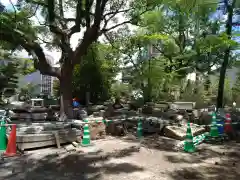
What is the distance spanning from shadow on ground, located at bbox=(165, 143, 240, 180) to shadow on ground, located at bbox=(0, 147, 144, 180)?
3.31 feet

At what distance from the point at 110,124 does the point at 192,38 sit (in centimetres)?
1504

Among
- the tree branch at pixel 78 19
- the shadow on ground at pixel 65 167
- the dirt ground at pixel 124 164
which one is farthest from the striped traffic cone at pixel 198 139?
the tree branch at pixel 78 19

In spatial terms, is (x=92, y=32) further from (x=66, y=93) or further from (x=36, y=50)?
(x=66, y=93)

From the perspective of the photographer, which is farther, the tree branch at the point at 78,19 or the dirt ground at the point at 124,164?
the tree branch at the point at 78,19

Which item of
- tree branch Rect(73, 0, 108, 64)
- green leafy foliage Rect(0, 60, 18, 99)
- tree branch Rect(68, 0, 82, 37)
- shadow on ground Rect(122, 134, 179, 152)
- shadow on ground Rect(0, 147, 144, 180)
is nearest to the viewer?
shadow on ground Rect(0, 147, 144, 180)

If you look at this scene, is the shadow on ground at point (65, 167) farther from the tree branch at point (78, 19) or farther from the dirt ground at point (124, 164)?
the tree branch at point (78, 19)

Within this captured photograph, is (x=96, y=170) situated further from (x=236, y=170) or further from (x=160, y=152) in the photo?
(x=236, y=170)

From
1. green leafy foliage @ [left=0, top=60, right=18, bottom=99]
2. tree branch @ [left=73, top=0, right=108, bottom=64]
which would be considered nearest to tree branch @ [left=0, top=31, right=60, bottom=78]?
tree branch @ [left=73, top=0, right=108, bottom=64]

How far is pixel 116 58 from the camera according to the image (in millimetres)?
19188

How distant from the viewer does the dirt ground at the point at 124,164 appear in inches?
183

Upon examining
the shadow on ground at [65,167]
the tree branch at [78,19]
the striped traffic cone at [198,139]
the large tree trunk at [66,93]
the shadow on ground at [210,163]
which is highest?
the tree branch at [78,19]

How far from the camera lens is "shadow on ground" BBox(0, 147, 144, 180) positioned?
460cm

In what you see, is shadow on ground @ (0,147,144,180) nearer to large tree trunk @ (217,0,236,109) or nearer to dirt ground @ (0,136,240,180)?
dirt ground @ (0,136,240,180)

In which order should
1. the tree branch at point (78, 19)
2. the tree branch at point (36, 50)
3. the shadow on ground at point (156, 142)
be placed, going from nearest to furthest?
the shadow on ground at point (156, 142) → the tree branch at point (36, 50) → the tree branch at point (78, 19)
